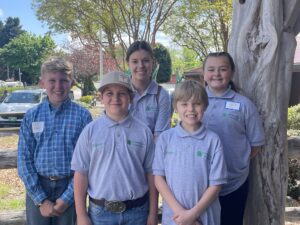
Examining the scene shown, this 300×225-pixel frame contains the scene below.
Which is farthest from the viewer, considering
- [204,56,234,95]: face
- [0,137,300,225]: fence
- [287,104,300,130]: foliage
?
[287,104,300,130]: foliage

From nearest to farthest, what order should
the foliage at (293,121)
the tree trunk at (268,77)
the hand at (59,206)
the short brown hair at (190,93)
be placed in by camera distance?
the short brown hair at (190,93), the hand at (59,206), the tree trunk at (268,77), the foliage at (293,121)

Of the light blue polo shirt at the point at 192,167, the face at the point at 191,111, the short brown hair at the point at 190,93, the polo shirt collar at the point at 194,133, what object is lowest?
the light blue polo shirt at the point at 192,167

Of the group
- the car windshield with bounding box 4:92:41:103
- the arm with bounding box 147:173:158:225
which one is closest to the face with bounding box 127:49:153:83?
the arm with bounding box 147:173:158:225

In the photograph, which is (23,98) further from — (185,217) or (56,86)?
(185,217)

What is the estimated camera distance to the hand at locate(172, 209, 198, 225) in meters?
2.41

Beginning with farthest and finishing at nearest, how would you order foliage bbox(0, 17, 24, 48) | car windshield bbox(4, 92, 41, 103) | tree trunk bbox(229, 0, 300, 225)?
foliage bbox(0, 17, 24, 48)
car windshield bbox(4, 92, 41, 103)
tree trunk bbox(229, 0, 300, 225)

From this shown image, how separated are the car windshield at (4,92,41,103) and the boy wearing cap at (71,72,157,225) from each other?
40.0 ft

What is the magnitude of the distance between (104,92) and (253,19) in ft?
4.34

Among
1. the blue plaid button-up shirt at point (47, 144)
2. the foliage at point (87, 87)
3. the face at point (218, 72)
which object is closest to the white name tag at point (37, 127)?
the blue plaid button-up shirt at point (47, 144)

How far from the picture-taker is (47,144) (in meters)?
2.81

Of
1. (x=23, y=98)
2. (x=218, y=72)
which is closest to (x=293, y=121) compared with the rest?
(x=218, y=72)

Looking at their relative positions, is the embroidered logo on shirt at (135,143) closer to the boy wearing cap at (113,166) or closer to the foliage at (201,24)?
the boy wearing cap at (113,166)

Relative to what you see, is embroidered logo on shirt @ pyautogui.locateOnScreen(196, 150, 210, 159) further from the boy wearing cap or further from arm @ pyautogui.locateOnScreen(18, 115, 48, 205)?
arm @ pyautogui.locateOnScreen(18, 115, 48, 205)

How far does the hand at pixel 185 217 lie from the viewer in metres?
2.41
